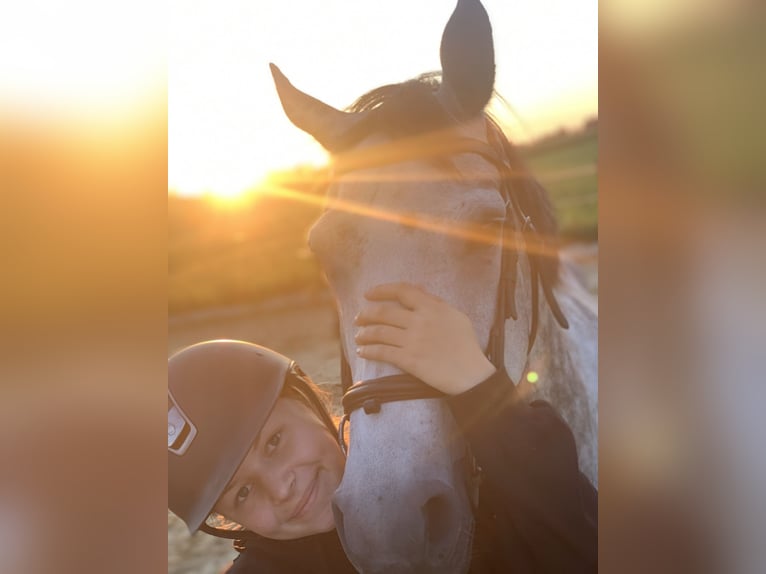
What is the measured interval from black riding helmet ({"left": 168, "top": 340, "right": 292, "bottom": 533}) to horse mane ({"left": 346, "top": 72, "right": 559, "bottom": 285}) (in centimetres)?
66

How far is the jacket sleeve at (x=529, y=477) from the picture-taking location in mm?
1639

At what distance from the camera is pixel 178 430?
1763 millimetres

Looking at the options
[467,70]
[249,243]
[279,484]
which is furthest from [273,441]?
[467,70]

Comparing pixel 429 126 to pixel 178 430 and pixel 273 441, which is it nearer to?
pixel 273 441

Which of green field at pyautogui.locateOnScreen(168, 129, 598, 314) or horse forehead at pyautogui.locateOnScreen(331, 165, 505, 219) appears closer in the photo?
horse forehead at pyautogui.locateOnScreen(331, 165, 505, 219)

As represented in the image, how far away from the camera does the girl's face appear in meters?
1.71

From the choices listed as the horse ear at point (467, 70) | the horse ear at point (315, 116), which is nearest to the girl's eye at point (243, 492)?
the horse ear at point (315, 116)

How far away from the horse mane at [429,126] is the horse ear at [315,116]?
0.03 m

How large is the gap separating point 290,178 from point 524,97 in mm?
731

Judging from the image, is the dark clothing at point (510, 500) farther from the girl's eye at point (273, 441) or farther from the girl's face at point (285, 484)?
the girl's eye at point (273, 441)

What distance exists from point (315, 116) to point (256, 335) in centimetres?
63

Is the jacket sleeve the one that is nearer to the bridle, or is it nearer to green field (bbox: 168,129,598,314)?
the bridle

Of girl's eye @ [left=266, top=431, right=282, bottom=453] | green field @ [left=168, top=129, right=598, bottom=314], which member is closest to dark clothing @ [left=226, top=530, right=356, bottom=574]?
girl's eye @ [left=266, top=431, right=282, bottom=453]

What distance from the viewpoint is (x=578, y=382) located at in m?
1.91
